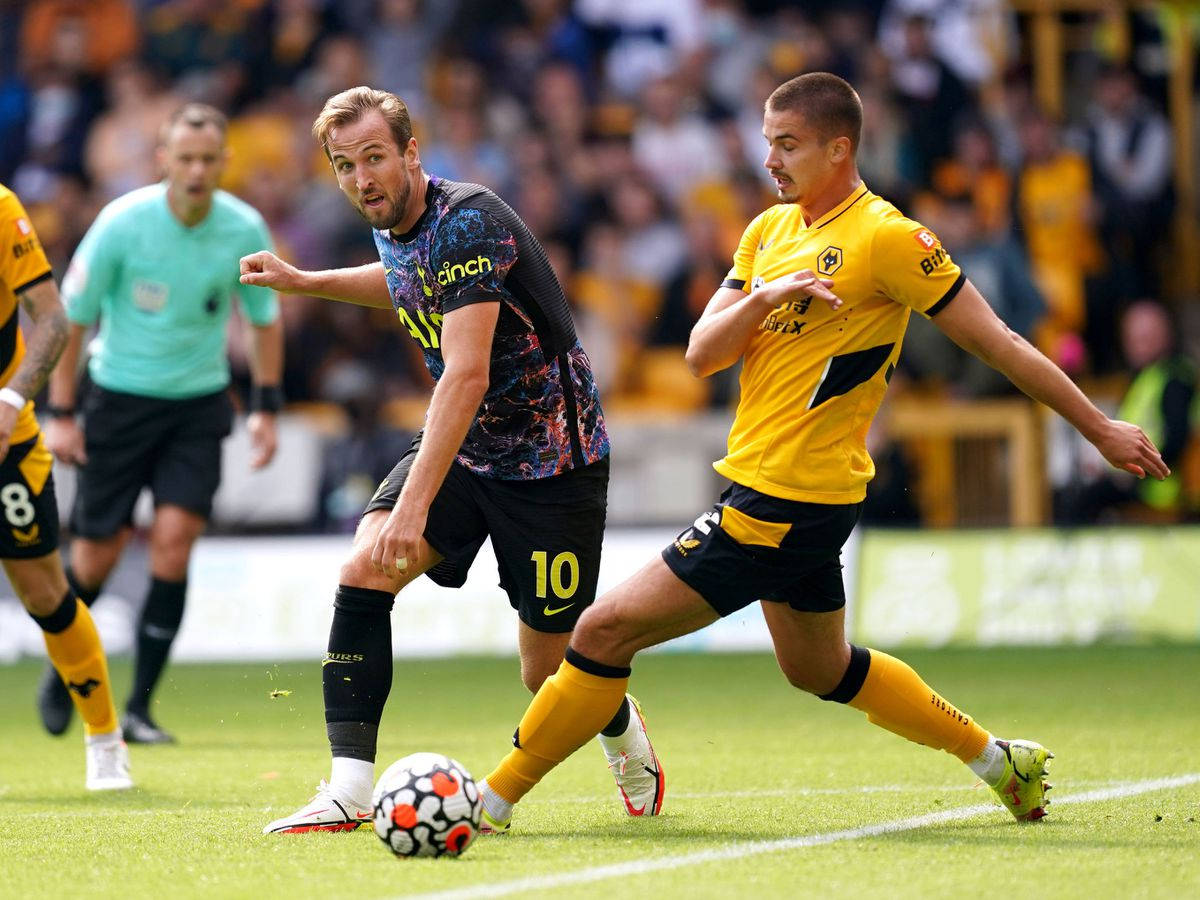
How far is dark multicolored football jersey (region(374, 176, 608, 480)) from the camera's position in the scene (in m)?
5.77

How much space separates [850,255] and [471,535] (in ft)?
4.77

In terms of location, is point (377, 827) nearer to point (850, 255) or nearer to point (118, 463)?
point (850, 255)

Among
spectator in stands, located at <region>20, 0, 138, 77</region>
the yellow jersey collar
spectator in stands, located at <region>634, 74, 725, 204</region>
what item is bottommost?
the yellow jersey collar

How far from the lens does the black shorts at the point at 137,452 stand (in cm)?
901

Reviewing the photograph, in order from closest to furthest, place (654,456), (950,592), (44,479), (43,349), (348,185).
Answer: (348,185) < (43,349) < (44,479) < (950,592) < (654,456)

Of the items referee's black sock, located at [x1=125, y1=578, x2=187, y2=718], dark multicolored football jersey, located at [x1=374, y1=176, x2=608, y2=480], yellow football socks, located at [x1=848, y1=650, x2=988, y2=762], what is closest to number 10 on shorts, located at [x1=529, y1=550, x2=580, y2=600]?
dark multicolored football jersey, located at [x1=374, y1=176, x2=608, y2=480]

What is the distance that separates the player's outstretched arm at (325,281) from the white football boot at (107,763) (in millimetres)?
1965

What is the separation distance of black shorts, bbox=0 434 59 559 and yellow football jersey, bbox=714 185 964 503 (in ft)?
8.87

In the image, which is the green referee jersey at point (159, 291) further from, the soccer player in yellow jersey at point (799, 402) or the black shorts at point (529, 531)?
the soccer player in yellow jersey at point (799, 402)

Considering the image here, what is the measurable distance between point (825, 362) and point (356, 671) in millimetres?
1684

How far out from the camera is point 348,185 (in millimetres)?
5754

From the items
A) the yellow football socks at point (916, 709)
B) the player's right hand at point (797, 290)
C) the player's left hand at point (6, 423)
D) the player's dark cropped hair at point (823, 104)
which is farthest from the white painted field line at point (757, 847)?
the player's left hand at point (6, 423)

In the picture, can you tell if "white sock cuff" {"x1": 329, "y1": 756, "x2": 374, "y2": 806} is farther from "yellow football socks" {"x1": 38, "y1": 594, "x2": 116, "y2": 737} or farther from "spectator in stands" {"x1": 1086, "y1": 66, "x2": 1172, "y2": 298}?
"spectator in stands" {"x1": 1086, "y1": 66, "x2": 1172, "y2": 298}

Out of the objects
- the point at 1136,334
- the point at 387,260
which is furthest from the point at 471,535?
the point at 1136,334
